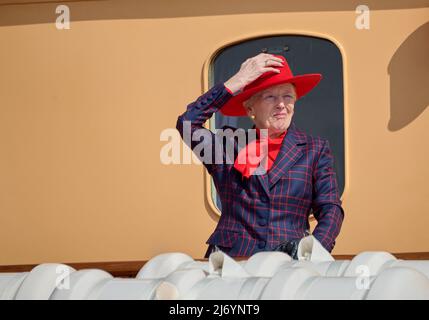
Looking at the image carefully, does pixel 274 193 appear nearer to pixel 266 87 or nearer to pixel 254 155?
pixel 254 155

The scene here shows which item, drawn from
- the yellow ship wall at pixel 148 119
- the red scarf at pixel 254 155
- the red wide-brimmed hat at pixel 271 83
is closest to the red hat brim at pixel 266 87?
the red wide-brimmed hat at pixel 271 83

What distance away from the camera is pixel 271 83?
9.27ft

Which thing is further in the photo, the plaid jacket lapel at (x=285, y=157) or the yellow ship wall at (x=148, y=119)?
the yellow ship wall at (x=148, y=119)

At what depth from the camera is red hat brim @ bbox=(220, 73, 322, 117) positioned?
2839 millimetres

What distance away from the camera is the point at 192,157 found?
4375mm

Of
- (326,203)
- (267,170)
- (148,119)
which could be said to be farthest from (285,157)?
(148,119)

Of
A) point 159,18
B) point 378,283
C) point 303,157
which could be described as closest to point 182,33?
point 159,18

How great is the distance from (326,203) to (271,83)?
355 mm

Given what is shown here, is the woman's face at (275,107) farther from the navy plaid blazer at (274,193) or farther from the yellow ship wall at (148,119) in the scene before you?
the yellow ship wall at (148,119)

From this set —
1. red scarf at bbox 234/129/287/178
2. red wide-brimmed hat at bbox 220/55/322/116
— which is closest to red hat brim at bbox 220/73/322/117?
red wide-brimmed hat at bbox 220/55/322/116

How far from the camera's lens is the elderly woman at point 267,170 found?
2791mm

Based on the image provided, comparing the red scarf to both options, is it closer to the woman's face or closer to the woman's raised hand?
the woman's face

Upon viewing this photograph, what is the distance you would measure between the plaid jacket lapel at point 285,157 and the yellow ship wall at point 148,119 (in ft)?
4.36
